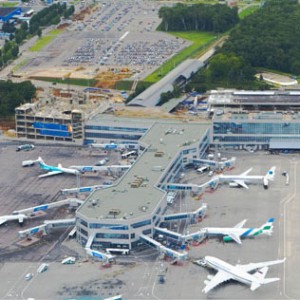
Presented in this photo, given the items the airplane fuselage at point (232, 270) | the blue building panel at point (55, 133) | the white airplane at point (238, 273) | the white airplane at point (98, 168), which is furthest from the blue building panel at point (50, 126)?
the airplane fuselage at point (232, 270)

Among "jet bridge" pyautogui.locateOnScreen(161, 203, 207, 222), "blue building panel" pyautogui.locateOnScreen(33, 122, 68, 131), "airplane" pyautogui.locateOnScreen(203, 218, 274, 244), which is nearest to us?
"airplane" pyautogui.locateOnScreen(203, 218, 274, 244)

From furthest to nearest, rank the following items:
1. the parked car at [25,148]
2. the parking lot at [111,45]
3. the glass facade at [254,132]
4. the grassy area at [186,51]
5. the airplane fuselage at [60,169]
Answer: the parking lot at [111,45] → the grassy area at [186,51] → the parked car at [25,148] → the glass facade at [254,132] → the airplane fuselage at [60,169]

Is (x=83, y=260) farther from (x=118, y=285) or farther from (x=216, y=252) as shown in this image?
(x=216, y=252)

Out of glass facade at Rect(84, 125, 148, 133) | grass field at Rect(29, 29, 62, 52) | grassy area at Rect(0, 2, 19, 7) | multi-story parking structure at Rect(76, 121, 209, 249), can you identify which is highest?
multi-story parking structure at Rect(76, 121, 209, 249)

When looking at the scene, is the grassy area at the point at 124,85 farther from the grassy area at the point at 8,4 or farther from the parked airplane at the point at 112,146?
the grassy area at the point at 8,4

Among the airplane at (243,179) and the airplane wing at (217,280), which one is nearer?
the airplane wing at (217,280)

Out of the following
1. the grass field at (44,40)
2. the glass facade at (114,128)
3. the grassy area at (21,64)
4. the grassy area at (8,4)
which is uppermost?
the glass facade at (114,128)

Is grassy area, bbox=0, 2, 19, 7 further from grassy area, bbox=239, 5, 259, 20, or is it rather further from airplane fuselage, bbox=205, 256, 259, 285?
airplane fuselage, bbox=205, 256, 259, 285

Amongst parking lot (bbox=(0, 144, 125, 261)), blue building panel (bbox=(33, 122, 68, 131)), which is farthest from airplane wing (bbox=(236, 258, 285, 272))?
blue building panel (bbox=(33, 122, 68, 131))
